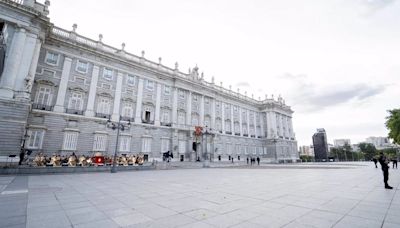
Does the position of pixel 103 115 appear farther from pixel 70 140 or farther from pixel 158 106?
pixel 158 106

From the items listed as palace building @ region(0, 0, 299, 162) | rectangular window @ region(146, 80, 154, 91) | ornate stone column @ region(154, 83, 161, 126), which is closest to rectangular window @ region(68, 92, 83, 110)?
palace building @ region(0, 0, 299, 162)

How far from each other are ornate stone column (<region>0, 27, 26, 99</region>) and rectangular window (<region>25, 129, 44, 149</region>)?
4335mm

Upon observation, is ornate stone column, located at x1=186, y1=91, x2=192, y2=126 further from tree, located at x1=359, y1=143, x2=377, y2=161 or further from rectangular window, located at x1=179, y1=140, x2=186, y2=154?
tree, located at x1=359, y1=143, x2=377, y2=161

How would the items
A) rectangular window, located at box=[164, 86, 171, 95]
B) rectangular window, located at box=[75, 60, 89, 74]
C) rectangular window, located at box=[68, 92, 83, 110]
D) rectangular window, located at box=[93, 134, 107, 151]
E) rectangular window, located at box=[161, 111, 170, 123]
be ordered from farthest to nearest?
1. rectangular window, located at box=[164, 86, 171, 95]
2. rectangular window, located at box=[161, 111, 170, 123]
3. rectangular window, located at box=[75, 60, 89, 74]
4. rectangular window, located at box=[93, 134, 107, 151]
5. rectangular window, located at box=[68, 92, 83, 110]

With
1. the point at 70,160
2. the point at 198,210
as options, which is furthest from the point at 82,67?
the point at 198,210

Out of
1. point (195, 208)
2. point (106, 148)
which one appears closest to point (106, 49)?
point (106, 148)

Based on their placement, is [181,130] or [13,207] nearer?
[13,207]

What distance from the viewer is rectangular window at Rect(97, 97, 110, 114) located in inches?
990

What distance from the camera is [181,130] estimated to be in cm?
3291

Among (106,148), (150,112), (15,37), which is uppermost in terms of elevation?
(15,37)

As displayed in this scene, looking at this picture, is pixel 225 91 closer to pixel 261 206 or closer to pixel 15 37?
pixel 15 37

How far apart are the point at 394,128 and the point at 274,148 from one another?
2396 centimetres

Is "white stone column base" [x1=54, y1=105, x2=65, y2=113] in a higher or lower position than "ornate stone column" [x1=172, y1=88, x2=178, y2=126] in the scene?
lower

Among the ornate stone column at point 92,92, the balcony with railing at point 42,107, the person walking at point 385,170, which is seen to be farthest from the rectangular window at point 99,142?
the person walking at point 385,170
